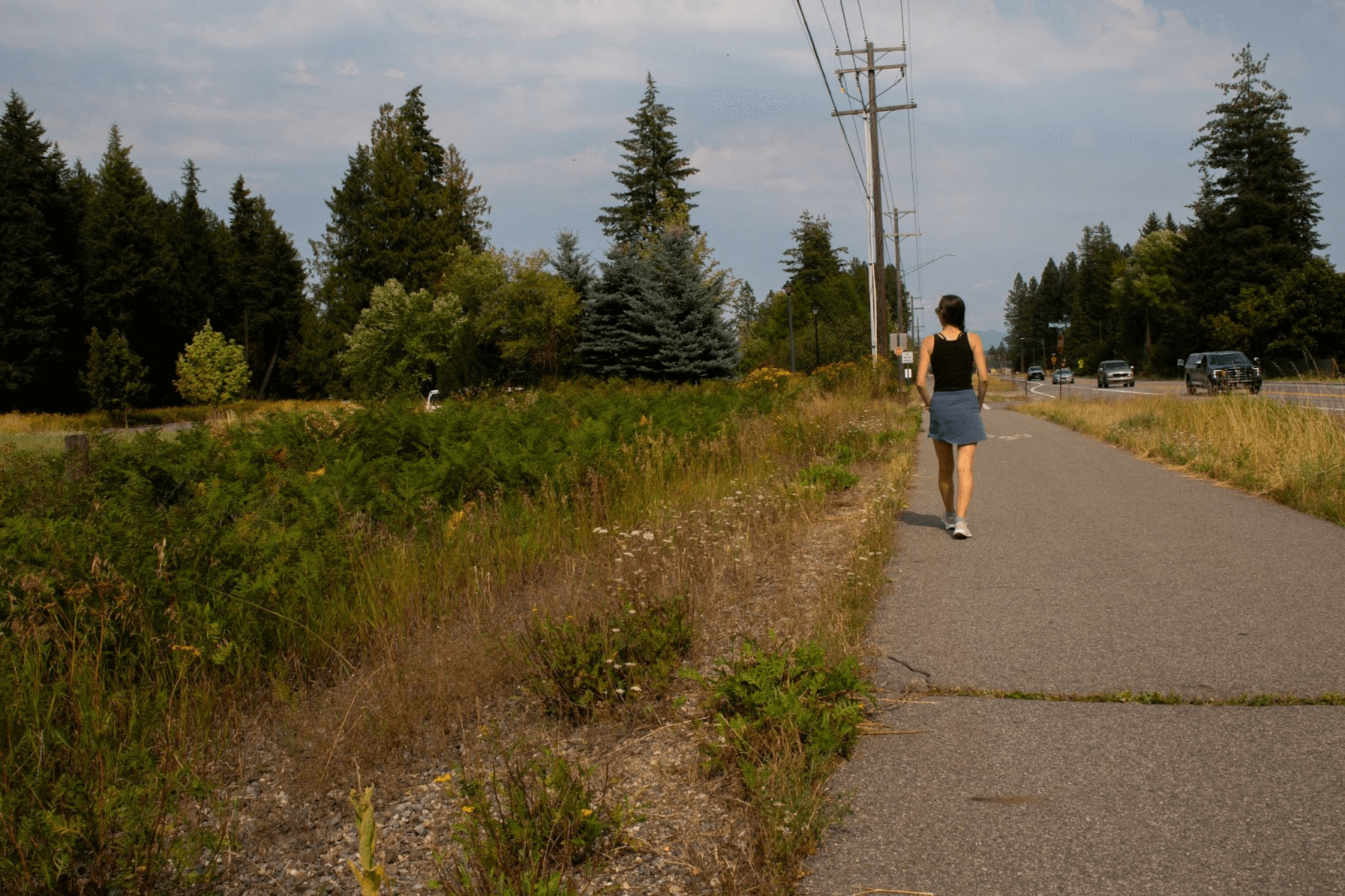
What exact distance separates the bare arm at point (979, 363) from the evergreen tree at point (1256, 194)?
219 ft

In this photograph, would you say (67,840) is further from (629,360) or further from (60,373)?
(60,373)

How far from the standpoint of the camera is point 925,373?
7.85 meters

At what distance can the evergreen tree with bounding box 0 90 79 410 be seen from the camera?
168 feet

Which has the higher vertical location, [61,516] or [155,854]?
[61,516]

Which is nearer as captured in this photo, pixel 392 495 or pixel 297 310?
pixel 392 495

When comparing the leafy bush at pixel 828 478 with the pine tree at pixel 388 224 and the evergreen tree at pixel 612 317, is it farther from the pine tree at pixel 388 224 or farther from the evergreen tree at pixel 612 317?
the pine tree at pixel 388 224

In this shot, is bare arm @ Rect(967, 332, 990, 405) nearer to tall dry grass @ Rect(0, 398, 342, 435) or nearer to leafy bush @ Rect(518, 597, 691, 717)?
leafy bush @ Rect(518, 597, 691, 717)

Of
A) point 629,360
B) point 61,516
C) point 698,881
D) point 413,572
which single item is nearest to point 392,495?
point 413,572

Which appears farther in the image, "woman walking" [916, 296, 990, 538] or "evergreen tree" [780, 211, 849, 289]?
"evergreen tree" [780, 211, 849, 289]

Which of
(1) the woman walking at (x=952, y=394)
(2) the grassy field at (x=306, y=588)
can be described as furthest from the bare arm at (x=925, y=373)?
(2) the grassy field at (x=306, y=588)

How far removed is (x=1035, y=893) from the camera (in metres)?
2.40

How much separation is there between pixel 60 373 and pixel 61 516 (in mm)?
58973

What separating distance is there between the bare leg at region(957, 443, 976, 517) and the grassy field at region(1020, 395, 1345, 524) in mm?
2928

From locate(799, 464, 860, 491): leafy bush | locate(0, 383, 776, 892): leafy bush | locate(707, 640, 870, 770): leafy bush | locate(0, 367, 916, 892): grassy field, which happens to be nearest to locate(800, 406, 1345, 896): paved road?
locate(707, 640, 870, 770): leafy bush
